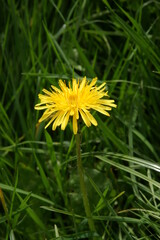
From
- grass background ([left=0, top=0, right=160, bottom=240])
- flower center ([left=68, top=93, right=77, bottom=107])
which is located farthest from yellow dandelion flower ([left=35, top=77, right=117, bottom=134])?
grass background ([left=0, top=0, right=160, bottom=240])

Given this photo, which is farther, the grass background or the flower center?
the grass background

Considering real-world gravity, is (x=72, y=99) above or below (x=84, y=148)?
above

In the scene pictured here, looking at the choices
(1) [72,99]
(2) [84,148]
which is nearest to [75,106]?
(1) [72,99]

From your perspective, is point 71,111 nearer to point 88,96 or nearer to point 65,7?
point 88,96

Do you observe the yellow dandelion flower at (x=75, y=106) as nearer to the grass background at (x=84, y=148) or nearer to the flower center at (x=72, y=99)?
the flower center at (x=72, y=99)

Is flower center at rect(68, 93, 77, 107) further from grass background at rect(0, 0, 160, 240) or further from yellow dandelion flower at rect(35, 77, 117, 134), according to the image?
grass background at rect(0, 0, 160, 240)

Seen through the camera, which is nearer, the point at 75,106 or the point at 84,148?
the point at 75,106

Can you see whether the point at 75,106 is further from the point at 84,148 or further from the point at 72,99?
the point at 84,148

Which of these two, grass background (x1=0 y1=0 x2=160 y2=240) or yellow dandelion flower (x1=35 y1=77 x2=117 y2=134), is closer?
yellow dandelion flower (x1=35 y1=77 x2=117 y2=134)
